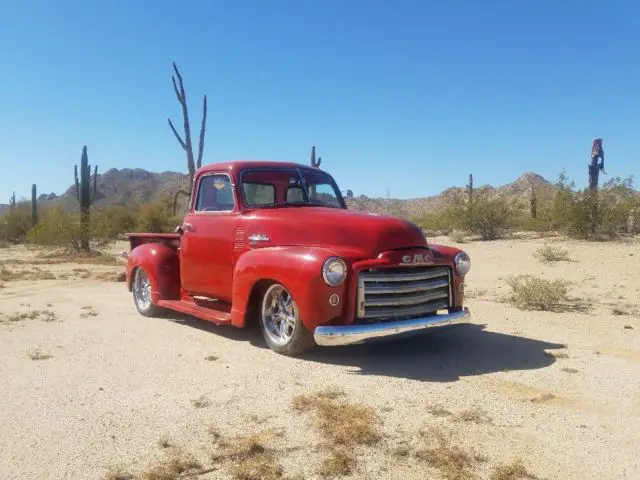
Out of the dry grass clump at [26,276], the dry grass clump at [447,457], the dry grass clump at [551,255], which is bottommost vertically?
the dry grass clump at [447,457]

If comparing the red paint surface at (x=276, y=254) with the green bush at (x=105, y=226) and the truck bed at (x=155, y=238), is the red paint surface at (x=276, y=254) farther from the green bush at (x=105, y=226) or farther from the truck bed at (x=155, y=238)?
the green bush at (x=105, y=226)

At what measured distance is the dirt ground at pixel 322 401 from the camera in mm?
3303

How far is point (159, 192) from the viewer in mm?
49344

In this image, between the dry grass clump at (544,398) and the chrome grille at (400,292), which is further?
the chrome grille at (400,292)

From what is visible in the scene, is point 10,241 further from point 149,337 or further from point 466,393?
point 466,393

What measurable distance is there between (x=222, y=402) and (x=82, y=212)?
18.9 meters

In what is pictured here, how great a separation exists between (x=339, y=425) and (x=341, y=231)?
2.05 metres

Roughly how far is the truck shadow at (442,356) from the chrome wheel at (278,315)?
33cm

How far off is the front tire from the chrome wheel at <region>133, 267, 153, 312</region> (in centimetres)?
288

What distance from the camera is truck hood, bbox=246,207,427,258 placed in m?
5.27

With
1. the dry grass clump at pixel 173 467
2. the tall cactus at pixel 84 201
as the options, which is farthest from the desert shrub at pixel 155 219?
the dry grass clump at pixel 173 467

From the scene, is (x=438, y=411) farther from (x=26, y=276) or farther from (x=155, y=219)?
(x=155, y=219)

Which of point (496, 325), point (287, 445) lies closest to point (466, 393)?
point (287, 445)

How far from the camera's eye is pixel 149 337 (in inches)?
263
